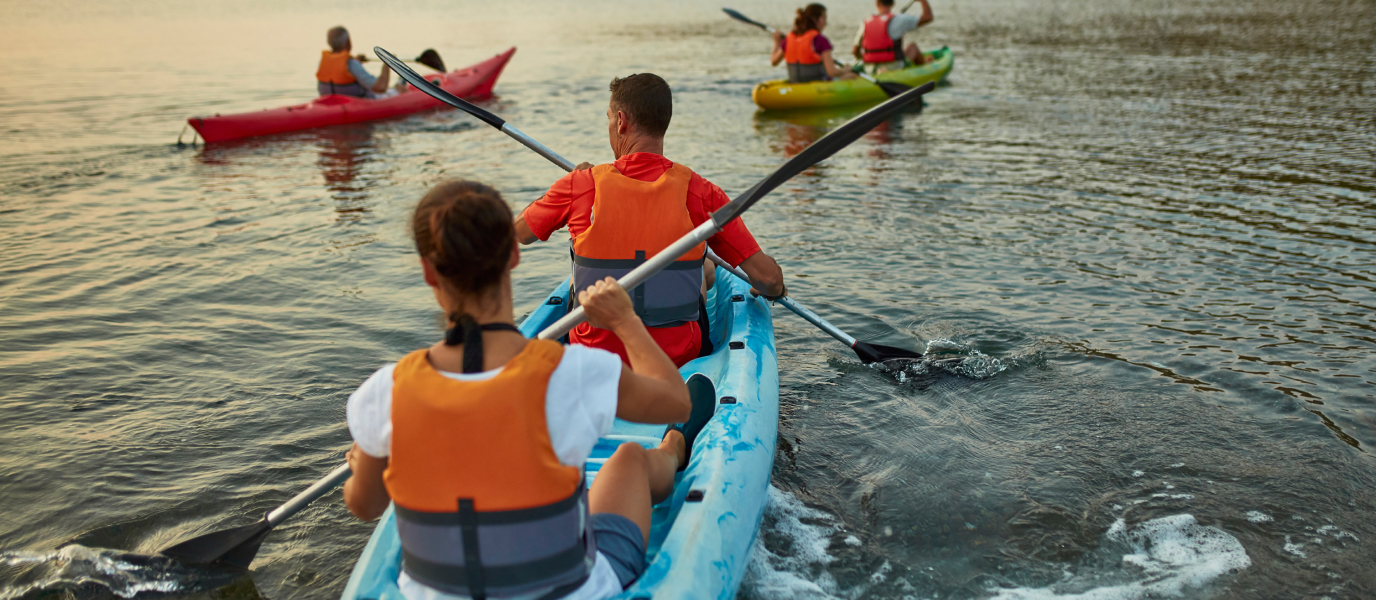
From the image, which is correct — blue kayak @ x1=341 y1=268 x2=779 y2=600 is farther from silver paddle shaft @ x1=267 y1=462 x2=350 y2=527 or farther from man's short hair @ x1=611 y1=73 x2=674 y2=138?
man's short hair @ x1=611 y1=73 x2=674 y2=138

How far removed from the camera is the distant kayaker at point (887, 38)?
527 inches

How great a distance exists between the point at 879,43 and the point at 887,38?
144mm

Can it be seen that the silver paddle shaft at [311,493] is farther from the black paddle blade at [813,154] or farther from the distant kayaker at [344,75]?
the distant kayaker at [344,75]

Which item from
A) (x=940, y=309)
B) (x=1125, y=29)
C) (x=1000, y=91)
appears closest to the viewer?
(x=940, y=309)

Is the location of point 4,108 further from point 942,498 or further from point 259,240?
point 942,498

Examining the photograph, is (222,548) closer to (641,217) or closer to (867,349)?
(641,217)

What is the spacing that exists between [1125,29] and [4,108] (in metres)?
20.2

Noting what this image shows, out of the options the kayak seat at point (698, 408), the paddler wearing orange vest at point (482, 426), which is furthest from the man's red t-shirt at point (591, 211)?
the paddler wearing orange vest at point (482, 426)

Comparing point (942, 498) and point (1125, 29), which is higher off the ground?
point (1125, 29)

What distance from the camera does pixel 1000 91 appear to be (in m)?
13.2

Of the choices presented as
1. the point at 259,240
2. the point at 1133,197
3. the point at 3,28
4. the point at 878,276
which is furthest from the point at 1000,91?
the point at 3,28

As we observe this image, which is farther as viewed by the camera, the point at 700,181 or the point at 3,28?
the point at 3,28

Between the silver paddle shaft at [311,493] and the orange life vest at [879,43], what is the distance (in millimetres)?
12173

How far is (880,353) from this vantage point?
460 cm
